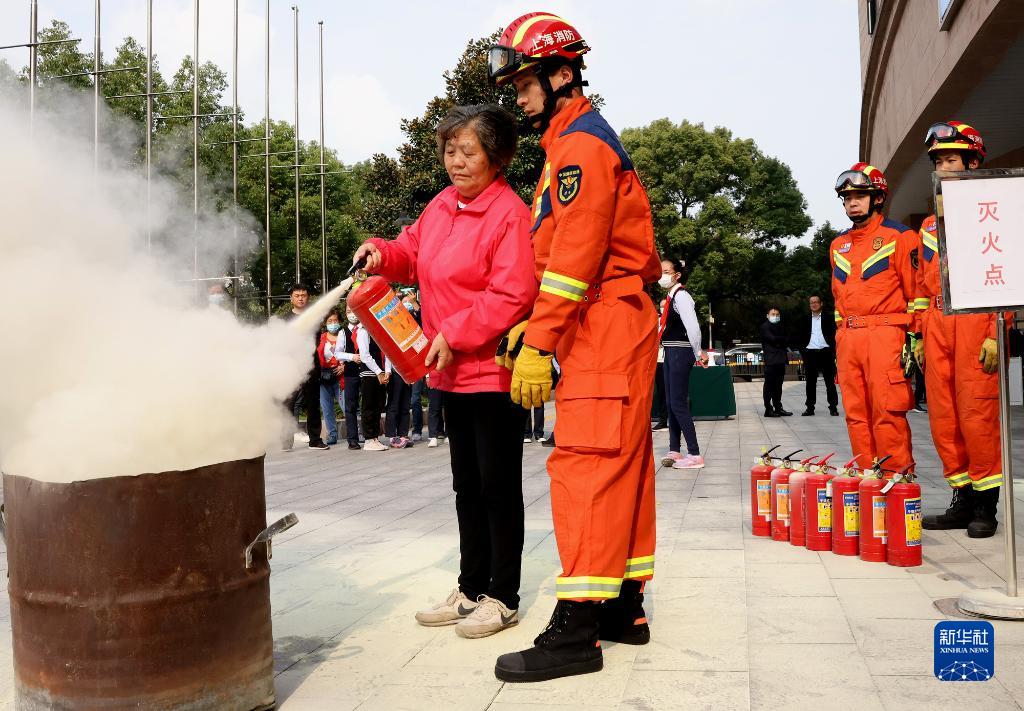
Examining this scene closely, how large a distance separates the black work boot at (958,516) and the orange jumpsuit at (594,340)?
3.35 m

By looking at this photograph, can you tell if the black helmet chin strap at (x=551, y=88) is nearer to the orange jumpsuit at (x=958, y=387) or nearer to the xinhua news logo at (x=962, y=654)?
the xinhua news logo at (x=962, y=654)

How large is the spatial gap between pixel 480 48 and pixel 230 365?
84.7 feet

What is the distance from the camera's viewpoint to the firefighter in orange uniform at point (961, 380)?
5.82 m

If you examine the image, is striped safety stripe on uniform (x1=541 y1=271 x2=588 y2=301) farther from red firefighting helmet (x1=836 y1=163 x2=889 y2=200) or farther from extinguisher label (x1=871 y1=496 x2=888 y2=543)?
red firefighting helmet (x1=836 y1=163 x2=889 y2=200)

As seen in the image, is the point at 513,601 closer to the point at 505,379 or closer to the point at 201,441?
the point at 505,379

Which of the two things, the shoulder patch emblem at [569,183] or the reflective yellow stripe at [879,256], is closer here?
the shoulder patch emblem at [569,183]

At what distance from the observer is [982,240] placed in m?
4.39

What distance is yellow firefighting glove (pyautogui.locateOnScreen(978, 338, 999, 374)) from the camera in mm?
5516

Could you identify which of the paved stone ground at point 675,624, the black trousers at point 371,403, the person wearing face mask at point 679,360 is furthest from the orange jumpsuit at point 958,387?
the black trousers at point 371,403

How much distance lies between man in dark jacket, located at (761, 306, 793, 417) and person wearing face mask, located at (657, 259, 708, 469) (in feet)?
22.4

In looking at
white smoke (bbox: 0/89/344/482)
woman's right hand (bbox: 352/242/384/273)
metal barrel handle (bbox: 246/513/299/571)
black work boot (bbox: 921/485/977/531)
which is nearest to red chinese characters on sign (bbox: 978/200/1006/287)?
black work boot (bbox: 921/485/977/531)

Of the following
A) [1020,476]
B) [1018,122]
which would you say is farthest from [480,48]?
[1020,476]

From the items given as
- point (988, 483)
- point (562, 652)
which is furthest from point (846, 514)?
point (562, 652)

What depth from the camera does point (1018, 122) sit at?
1525 centimetres
